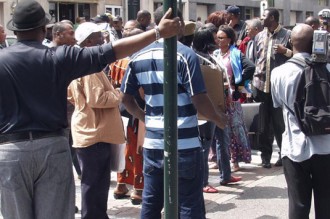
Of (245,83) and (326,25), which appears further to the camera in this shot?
(326,25)

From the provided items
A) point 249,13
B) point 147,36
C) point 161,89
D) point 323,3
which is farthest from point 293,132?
point 323,3

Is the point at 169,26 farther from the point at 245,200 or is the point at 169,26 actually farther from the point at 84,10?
the point at 84,10

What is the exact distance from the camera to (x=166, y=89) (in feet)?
9.89

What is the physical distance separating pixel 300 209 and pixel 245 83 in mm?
3347

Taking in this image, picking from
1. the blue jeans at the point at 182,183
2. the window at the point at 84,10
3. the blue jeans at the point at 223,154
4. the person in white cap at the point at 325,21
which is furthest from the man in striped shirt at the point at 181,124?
the window at the point at 84,10

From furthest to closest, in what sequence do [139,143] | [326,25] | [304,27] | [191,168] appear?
[326,25]
[139,143]
[304,27]
[191,168]

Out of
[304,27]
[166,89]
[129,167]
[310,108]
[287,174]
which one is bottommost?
[129,167]

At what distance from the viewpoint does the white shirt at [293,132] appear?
4398 millimetres

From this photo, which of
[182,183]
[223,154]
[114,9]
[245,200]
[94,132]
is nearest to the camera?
[182,183]

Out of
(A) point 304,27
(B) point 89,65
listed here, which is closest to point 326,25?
(A) point 304,27

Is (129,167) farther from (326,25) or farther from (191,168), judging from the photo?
(326,25)

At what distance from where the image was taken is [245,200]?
6.62 m

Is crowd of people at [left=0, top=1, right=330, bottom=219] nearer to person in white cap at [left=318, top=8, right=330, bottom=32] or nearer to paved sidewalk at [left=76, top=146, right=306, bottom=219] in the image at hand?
paved sidewalk at [left=76, top=146, right=306, bottom=219]

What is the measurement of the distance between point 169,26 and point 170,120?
1.56 ft
